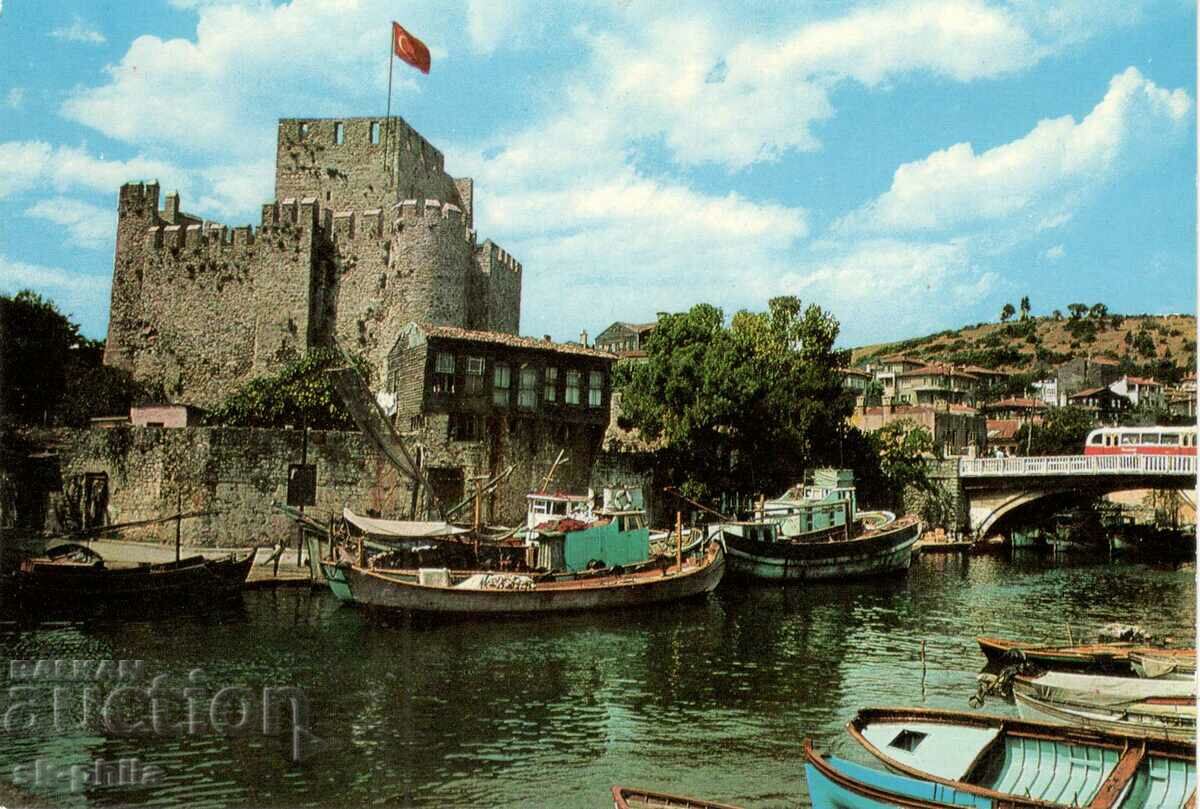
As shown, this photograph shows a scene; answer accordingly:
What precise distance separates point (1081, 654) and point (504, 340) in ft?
82.6

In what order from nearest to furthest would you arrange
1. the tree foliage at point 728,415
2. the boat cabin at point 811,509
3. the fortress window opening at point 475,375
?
the fortress window opening at point 475,375
the boat cabin at point 811,509
the tree foliage at point 728,415

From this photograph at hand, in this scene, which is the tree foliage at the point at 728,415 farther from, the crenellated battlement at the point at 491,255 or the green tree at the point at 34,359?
the green tree at the point at 34,359

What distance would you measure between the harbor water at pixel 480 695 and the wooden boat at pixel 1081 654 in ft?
3.11

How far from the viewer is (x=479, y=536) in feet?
104

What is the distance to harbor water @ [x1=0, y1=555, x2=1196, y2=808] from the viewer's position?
14500 mm

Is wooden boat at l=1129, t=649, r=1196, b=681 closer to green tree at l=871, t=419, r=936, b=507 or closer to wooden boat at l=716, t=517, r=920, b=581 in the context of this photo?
wooden boat at l=716, t=517, r=920, b=581

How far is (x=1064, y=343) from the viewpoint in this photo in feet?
352

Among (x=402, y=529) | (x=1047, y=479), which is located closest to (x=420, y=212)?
(x=402, y=529)

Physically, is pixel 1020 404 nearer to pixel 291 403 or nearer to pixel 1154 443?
pixel 1154 443

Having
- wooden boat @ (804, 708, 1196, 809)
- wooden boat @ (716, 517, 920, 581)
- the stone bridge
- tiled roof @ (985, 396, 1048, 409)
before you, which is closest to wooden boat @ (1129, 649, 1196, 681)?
wooden boat @ (804, 708, 1196, 809)

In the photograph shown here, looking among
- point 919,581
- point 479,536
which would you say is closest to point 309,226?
point 479,536

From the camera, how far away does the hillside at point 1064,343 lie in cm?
7412

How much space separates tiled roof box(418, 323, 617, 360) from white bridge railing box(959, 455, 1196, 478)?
76.9ft

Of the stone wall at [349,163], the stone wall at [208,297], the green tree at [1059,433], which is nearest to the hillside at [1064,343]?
the green tree at [1059,433]
